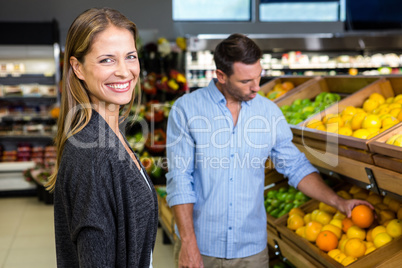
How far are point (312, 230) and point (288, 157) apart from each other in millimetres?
375

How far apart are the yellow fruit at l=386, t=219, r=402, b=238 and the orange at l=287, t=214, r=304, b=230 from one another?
0.53 meters

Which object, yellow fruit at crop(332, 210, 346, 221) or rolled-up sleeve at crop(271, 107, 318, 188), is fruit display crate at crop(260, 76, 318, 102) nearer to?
rolled-up sleeve at crop(271, 107, 318, 188)

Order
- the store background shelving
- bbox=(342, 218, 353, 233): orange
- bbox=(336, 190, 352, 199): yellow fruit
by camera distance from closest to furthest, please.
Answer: bbox=(342, 218, 353, 233): orange < bbox=(336, 190, 352, 199): yellow fruit < the store background shelving

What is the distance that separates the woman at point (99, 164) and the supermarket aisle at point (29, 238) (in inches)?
112

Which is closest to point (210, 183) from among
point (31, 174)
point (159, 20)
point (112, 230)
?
point (112, 230)

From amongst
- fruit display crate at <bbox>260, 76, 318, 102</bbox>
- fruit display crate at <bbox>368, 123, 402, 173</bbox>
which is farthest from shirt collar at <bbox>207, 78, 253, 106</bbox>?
fruit display crate at <bbox>260, 76, 318, 102</bbox>

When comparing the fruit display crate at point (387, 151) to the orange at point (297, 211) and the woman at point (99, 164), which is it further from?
the woman at point (99, 164)

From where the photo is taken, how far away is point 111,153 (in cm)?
104

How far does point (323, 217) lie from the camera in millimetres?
2285

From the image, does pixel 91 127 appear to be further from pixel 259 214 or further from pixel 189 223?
pixel 259 214

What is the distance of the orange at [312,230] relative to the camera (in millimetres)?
2200

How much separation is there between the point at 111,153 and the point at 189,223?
3.46 ft

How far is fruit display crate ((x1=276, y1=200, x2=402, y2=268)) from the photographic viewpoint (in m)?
1.80

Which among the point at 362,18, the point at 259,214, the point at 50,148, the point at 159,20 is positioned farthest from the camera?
the point at 362,18
